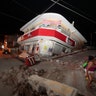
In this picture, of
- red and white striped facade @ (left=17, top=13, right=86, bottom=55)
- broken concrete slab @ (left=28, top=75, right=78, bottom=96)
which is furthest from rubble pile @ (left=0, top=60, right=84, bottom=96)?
red and white striped facade @ (left=17, top=13, right=86, bottom=55)

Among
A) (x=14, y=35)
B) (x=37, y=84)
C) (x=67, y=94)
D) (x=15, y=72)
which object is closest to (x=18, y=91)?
(x=37, y=84)

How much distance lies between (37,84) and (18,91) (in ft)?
4.00

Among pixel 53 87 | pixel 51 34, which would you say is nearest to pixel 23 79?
pixel 53 87

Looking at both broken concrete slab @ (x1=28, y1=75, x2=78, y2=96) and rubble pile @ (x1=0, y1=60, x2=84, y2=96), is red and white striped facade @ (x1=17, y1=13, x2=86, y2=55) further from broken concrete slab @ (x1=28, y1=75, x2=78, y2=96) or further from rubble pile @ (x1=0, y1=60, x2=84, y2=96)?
broken concrete slab @ (x1=28, y1=75, x2=78, y2=96)

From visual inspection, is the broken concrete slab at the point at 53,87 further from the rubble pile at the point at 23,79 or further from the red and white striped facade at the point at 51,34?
the red and white striped facade at the point at 51,34

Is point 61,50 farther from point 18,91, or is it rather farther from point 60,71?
point 18,91

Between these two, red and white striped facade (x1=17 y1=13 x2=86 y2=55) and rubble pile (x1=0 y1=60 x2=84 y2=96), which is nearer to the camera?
rubble pile (x1=0 y1=60 x2=84 y2=96)

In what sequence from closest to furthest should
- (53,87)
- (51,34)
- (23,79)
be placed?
(53,87)
(23,79)
(51,34)

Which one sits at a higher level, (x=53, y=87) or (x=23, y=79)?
(x=53, y=87)

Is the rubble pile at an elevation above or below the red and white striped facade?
below

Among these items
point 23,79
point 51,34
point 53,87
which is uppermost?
point 51,34

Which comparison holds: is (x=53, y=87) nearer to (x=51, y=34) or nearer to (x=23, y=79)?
(x=23, y=79)

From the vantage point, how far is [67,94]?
215 inches

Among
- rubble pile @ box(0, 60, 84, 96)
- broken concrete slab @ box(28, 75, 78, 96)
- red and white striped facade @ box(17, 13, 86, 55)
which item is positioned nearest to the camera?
broken concrete slab @ box(28, 75, 78, 96)
